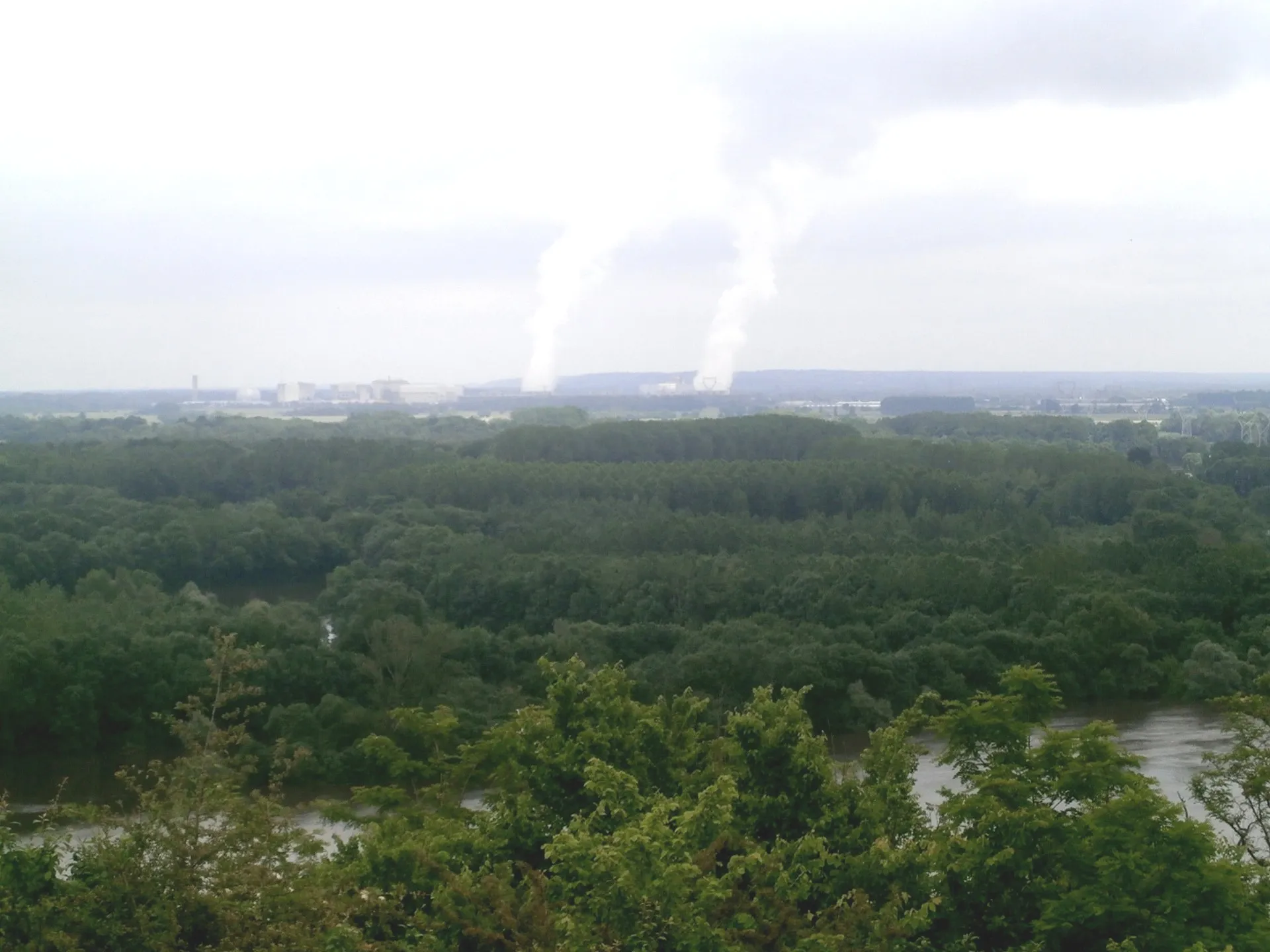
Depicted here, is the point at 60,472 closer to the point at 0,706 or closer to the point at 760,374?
the point at 0,706

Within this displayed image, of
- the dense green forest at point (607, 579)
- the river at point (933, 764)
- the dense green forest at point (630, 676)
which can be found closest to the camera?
the dense green forest at point (630, 676)

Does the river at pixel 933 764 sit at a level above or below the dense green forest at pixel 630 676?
below

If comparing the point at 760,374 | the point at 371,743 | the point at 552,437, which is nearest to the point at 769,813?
the point at 371,743

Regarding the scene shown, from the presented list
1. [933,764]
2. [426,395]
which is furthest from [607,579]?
[426,395]

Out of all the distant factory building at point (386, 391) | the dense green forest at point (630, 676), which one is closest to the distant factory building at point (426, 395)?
the distant factory building at point (386, 391)

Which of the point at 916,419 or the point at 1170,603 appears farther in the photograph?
the point at 916,419

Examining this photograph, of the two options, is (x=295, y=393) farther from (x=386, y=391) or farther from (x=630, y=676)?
(x=630, y=676)

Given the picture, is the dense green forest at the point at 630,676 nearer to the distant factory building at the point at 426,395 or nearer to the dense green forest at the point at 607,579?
the dense green forest at the point at 607,579
